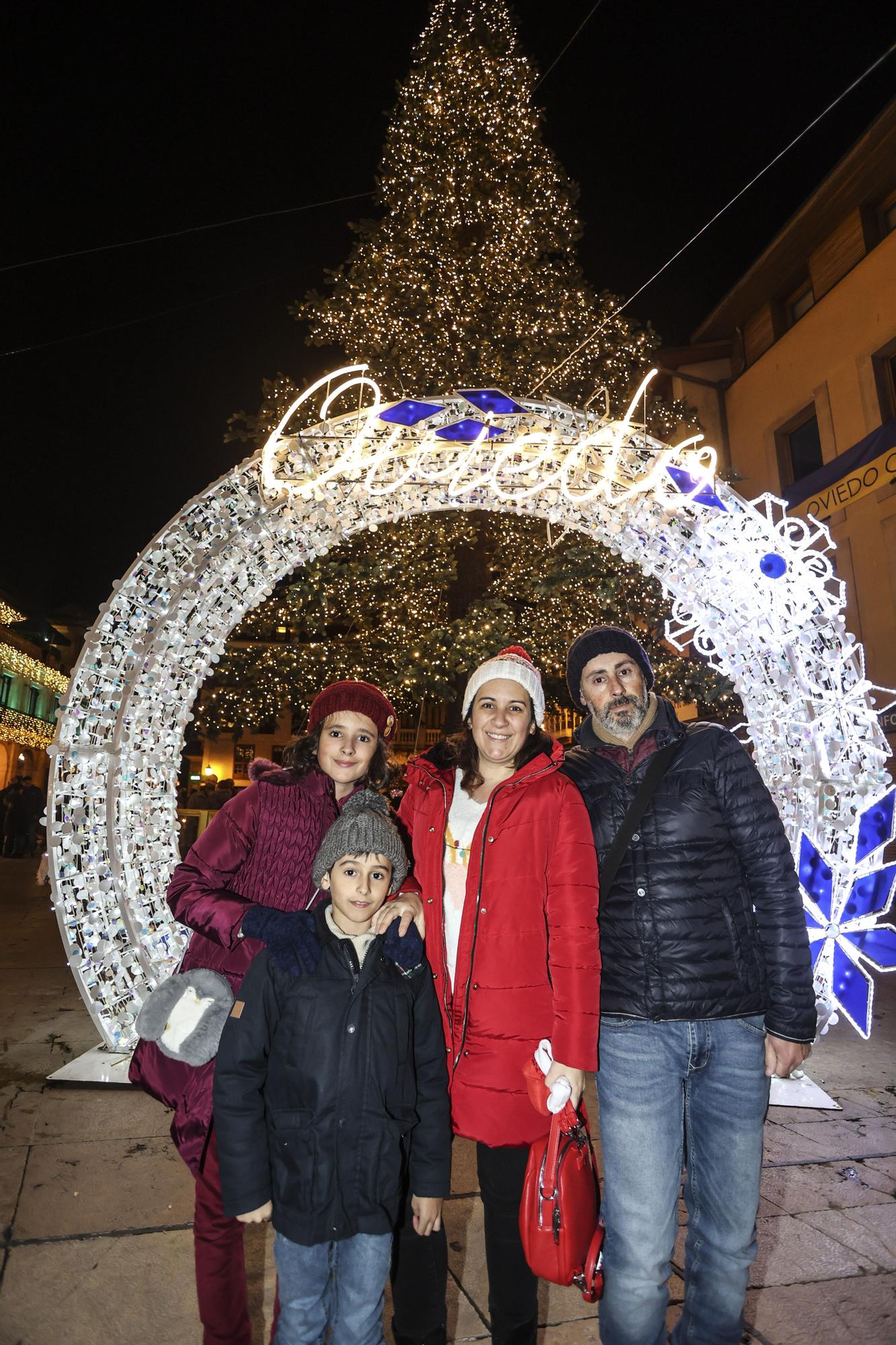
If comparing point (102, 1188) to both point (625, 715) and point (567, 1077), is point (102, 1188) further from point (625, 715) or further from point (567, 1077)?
point (625, 715)

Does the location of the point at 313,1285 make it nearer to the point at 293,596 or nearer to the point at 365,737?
the point at 365,737

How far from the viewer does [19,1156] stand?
3350mm

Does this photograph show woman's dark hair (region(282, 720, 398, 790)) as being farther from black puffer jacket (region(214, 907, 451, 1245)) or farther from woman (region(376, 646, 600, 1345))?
black puffer jacket (region(214, 907, 451, 1245))

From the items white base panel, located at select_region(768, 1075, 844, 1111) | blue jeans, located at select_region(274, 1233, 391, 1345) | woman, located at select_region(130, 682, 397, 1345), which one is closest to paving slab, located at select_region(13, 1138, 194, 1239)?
woman, located at select_region(130, 682, 397, 1345)

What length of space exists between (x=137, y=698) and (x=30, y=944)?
189 inches

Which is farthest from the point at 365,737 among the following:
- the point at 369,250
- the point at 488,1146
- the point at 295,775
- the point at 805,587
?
the point at 369,250

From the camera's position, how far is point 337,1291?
192 cm

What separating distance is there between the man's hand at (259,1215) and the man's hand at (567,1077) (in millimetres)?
727

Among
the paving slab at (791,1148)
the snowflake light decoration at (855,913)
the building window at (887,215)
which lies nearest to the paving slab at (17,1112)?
the paving slab at (791,1148)

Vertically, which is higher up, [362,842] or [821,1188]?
[362,842]

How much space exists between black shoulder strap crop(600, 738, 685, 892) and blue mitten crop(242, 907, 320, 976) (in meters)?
0.80

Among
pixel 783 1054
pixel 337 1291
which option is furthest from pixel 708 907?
pixel 337 1291

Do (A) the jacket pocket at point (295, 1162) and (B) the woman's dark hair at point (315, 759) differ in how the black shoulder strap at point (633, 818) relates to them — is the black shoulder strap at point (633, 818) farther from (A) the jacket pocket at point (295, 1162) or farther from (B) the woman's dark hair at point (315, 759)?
(A) the jacket pocket at point (295, 1162)

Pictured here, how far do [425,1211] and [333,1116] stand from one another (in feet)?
1.28
